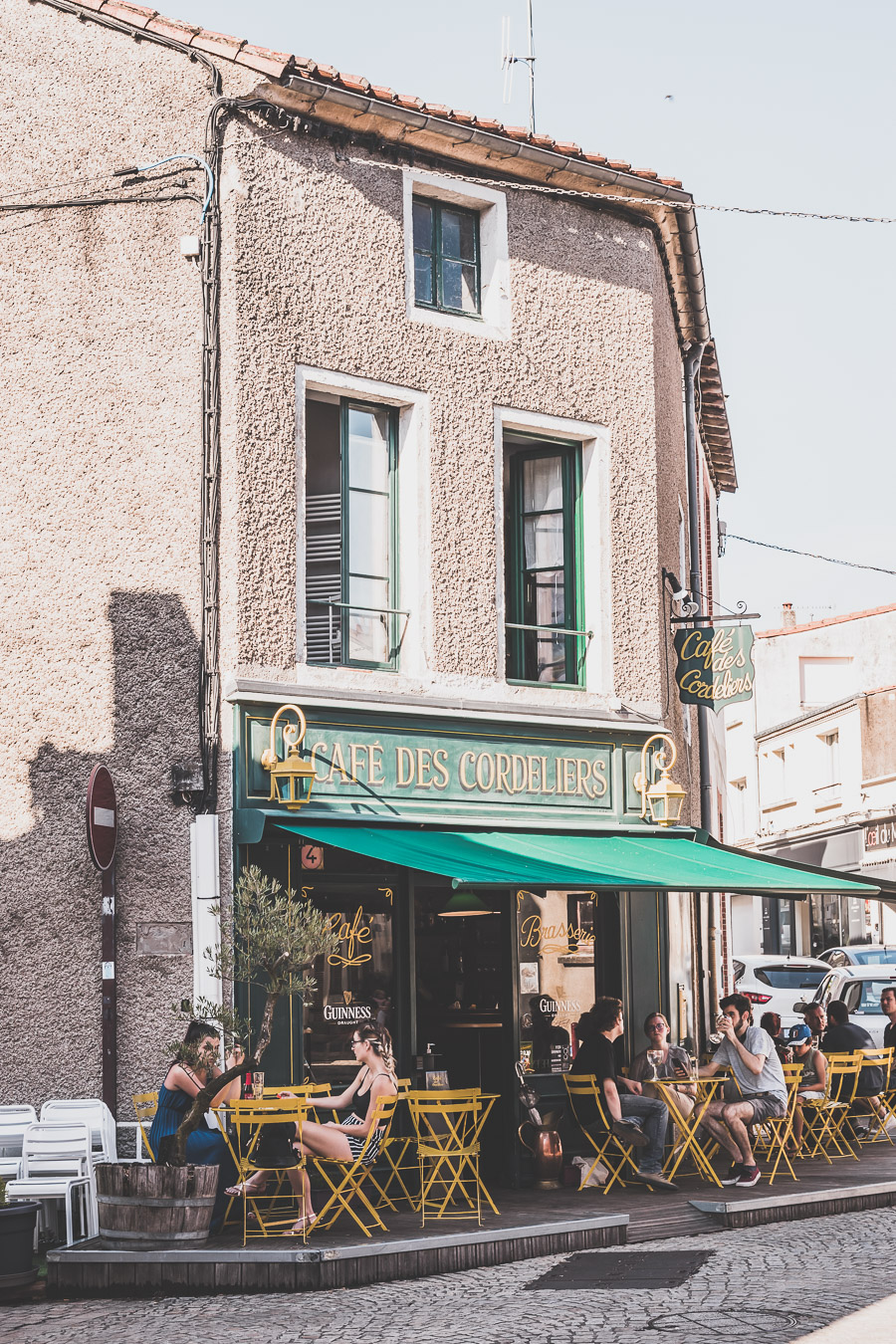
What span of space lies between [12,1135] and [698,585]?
470 inches

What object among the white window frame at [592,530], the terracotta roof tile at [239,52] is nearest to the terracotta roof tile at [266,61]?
the terracotta roof tile at [239,52]

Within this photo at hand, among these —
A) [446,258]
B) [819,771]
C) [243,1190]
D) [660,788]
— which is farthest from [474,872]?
[819,771]

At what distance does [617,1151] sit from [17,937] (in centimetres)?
457

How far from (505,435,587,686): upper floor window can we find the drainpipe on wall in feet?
13.5

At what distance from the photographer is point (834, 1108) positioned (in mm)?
13203

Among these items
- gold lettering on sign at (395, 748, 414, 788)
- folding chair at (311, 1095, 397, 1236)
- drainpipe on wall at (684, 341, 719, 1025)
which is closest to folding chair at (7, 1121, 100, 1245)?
folding chair at (311, 1095, 397, 1236)

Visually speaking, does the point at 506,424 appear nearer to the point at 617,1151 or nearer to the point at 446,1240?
the point at 617,1151

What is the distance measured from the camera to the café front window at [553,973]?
12.8 m

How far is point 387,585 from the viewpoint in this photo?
1259 cm

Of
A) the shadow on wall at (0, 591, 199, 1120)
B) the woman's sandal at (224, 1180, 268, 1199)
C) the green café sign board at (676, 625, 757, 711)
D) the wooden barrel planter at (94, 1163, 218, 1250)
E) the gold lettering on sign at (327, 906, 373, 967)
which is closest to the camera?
the wooden barrel planter at (94, 1163, 218, 1250)

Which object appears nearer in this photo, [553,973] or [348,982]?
[348,982]

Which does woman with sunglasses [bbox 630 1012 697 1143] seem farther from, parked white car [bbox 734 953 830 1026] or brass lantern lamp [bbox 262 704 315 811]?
parked white car [bbox 734 953 830 1026]

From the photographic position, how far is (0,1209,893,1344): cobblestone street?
7.19 m

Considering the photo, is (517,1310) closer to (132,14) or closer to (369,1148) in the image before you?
(369,1148)
